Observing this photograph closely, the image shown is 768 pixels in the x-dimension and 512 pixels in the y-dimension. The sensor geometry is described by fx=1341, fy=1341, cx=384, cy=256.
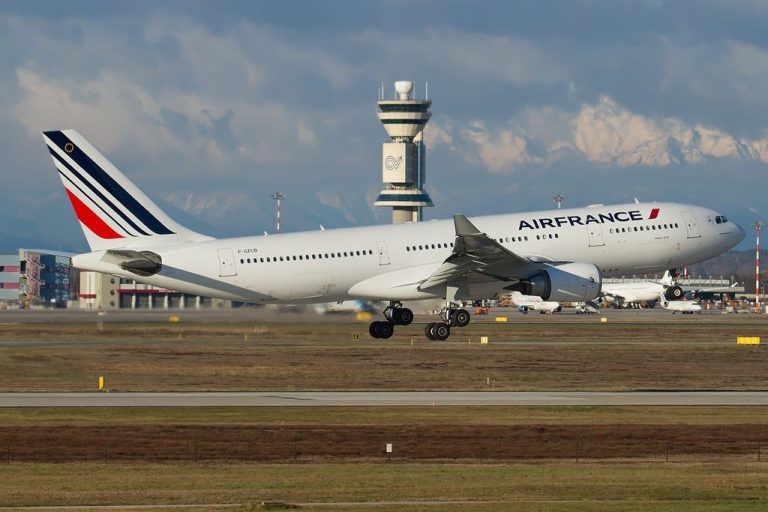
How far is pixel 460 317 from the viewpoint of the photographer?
68500 millimetres

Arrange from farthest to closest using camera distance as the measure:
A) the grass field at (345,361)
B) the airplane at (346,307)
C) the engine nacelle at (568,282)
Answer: the airplane at (346,307)
the engine nacelle at (568,282)
the grass field at (345,361)

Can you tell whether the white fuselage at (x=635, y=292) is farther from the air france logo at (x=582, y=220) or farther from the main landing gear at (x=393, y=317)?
the main landing gear at (x=393, y=317)

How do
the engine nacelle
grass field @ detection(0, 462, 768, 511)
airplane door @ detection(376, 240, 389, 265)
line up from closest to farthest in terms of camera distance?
grass field @ detection(0, 462, 768, 511)
the engine nacelle
airplane door @ detection(376, 240, 389, 265)

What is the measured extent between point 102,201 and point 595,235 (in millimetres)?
24897

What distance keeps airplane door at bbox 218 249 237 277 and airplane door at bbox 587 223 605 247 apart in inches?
720

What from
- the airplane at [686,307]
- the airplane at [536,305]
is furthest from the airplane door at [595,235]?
the airplane at [686,307]

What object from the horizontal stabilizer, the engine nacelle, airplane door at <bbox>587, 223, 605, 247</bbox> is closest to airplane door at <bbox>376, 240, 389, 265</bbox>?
the engine nacelle

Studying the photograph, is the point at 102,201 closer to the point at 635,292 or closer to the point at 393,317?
the point at 393,317

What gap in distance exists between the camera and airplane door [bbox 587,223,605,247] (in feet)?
226

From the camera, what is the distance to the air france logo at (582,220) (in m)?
68.6

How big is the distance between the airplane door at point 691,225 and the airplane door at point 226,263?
944 inches

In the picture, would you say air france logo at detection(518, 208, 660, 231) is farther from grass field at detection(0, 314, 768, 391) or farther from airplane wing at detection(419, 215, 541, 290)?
grass field at detection(0, 314, 768, 391)

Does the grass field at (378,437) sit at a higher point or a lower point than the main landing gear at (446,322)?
lower

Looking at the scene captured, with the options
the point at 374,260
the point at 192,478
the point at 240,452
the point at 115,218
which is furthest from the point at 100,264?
the point at 192,478
